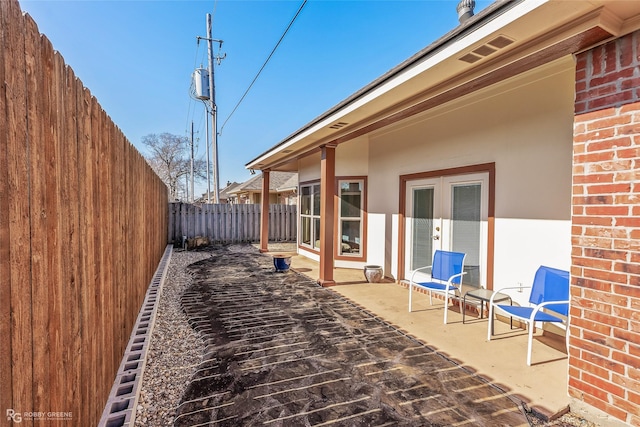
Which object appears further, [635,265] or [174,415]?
[174,415]

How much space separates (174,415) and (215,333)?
54.5 inches

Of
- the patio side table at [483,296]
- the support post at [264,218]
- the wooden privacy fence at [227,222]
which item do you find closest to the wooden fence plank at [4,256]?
the patio side table at [483,296]

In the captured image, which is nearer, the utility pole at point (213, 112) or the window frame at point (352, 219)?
the window frame at point (352, 219)

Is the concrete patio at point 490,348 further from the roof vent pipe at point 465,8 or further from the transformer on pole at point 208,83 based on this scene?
the transformer on pole at point 208,83

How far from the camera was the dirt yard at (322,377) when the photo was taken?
2.10 meters

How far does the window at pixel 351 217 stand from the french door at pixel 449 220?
5.05ft

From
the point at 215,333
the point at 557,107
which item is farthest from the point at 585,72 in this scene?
the point at 215,333

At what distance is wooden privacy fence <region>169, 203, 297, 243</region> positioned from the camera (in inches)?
456

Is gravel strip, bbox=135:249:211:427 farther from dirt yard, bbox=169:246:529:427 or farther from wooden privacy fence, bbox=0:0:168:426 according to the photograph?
wooden privacy fence, bbox=0:0:168:426

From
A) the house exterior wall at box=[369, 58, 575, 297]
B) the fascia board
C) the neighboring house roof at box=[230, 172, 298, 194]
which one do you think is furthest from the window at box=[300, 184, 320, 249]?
the neighboring house roof at box=[230, 172, 298, 194]

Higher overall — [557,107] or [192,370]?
[557,107]

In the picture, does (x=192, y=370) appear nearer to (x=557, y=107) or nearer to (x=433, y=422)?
(x=433, y=422)

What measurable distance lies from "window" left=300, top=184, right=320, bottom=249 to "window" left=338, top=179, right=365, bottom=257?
1.24 meters

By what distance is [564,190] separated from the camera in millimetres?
3234
